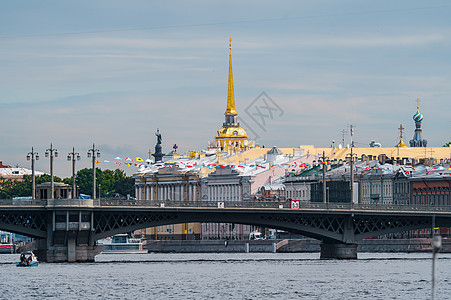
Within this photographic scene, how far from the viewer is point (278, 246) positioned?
15550 centimetres

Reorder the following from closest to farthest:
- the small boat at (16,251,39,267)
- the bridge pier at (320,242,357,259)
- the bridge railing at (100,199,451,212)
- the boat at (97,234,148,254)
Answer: the small boat at (16,251,39,267)
the bridge railing at (100,199,451,212)
the bridge pier at (320,242,357,259)
the boat at (97,234,148,254)

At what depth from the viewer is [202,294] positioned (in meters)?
84.8

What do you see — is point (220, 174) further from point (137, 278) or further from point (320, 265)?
point (137, 278)

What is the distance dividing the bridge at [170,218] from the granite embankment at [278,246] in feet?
55.8

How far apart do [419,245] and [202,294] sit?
5918 centimetres

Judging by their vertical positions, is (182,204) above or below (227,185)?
below

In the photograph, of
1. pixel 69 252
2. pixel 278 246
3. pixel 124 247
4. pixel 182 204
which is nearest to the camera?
pixel 69 252

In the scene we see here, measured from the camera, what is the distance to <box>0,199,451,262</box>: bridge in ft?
369

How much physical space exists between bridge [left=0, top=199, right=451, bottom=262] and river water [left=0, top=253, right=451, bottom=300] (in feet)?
7.31

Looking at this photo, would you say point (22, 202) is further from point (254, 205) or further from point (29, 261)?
point (254, 205)

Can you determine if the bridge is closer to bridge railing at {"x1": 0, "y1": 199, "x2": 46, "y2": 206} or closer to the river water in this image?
bridge railing at {"x1": 0, "y1": 199, "x2": 46, "y2": 206}

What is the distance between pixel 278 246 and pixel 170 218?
40.6 metres

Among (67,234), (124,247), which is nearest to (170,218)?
(67,234)

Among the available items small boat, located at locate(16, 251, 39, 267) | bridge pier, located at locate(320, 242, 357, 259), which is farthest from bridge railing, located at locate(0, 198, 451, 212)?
small boat, located at locate(16, 251, 39, 267)
